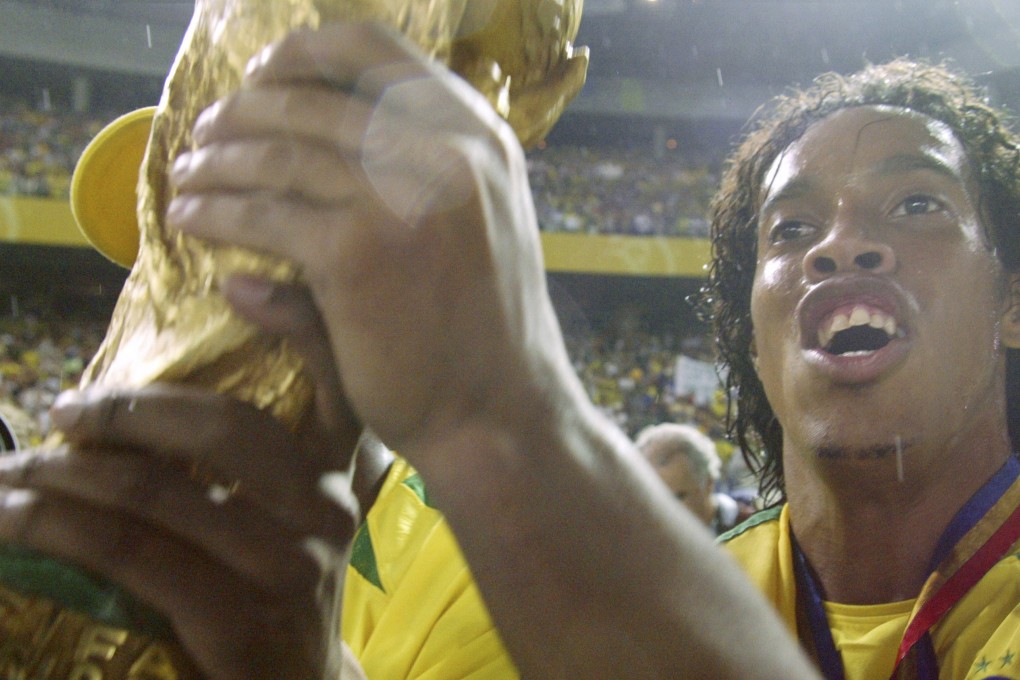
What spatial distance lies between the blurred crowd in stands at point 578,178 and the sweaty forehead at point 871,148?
9479 mm

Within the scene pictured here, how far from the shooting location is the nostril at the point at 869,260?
1063mm

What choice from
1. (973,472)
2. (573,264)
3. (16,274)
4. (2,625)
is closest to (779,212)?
(973,472)

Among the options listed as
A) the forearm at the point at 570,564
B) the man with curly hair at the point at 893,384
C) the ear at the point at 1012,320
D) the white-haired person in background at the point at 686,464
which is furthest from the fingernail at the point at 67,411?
the white-haired person in background at the point at 686,464

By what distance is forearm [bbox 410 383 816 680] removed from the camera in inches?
14.6

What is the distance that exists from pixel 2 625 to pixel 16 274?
36.1 feet

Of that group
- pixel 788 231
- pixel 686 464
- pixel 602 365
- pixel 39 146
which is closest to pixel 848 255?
pixel 788 231

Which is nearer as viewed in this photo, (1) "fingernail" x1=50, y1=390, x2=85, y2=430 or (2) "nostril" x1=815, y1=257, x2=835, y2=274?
(1) "fingernail" x1=50, y1=390, x2=85, y2=430

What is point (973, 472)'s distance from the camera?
3.39ft

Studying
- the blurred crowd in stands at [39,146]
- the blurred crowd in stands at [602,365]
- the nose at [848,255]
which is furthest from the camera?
the blurred crowd in stands at [39,146]

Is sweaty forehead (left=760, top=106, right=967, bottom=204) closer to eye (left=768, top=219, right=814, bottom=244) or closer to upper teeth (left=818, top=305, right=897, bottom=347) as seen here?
eye (left=768, top=219, right=814, bottom=244)

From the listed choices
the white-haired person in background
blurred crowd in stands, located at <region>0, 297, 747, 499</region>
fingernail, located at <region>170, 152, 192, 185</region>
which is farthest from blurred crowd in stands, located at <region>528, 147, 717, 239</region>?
fingernail, located at <region>170, 152, 192, 185</region>

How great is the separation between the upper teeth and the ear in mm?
206

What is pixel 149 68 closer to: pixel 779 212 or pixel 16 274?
pixel 16 274

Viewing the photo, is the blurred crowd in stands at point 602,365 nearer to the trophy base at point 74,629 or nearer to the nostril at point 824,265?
the nostril at point 824,265
